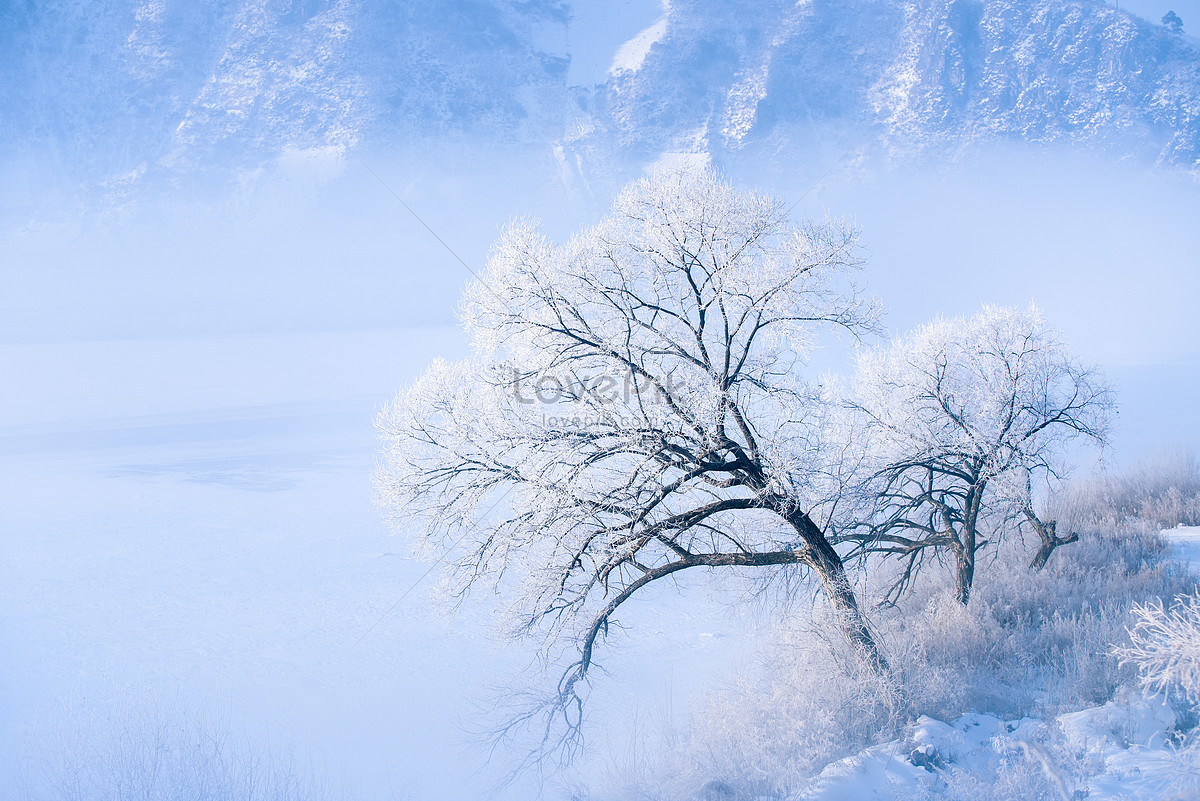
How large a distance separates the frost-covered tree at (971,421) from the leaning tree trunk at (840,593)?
1600mm

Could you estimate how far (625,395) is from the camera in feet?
27.2

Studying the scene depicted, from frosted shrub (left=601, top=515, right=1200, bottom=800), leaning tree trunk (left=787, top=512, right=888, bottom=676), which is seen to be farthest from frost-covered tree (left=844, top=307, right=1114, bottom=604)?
leaning tree trunk (left=787, top=512, right=888, bottom=676)

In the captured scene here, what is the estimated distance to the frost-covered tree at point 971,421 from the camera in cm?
1055

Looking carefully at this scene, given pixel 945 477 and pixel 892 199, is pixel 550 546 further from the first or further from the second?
pixel 892 199

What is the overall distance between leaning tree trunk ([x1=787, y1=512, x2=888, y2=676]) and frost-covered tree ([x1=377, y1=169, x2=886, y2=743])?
0.07 feet

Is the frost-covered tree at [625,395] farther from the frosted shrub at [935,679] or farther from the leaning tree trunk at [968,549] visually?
the leaning tree trunk at [968,549]

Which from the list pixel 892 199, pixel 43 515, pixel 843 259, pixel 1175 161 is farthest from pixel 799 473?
pixel 1175 161

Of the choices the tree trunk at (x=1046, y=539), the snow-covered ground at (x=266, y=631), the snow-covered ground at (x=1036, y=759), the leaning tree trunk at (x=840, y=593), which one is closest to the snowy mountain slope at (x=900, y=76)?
the snow-covered ground at (x=266, y=631)

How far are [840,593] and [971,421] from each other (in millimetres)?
4120

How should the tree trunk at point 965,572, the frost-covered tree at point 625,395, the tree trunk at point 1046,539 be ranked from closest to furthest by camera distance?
1. the frost-covered tree at point 625,395
2. the tree trunk at point 965,572
3. the tree trunk at point 1046,539

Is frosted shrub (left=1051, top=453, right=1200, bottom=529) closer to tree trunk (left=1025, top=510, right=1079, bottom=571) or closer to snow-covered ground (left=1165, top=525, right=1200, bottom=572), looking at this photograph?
snow-covered ground (left=1165, top=525, right=1200, bottom=572)

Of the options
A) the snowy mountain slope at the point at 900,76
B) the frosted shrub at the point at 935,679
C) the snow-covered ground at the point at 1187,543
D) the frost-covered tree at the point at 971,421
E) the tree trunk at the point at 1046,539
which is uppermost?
the snowy mountain slope at the point at 900,76

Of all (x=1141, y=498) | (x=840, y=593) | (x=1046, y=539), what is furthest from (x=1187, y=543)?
(x=840, y=593)

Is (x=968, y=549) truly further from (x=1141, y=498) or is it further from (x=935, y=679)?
(x=1141, y=498)
